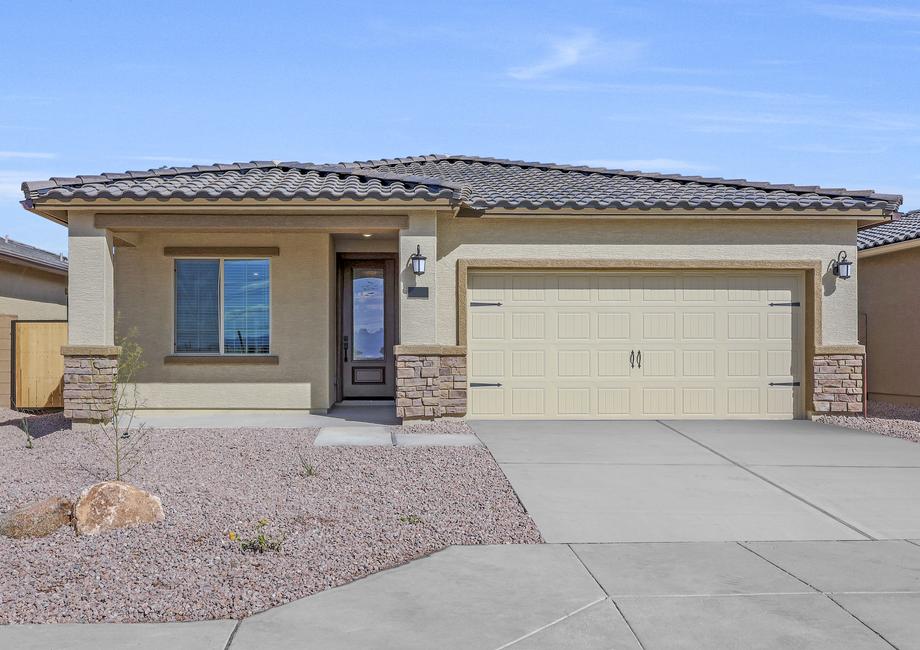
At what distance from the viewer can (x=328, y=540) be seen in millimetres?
5445

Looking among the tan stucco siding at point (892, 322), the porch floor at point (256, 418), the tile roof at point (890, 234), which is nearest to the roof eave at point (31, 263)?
the porch floor at point (256, 418)

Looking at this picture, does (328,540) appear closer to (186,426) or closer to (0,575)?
(0,575)

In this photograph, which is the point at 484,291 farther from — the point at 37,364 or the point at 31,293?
the point at 31,293

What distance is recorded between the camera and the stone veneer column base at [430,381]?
36.7ft

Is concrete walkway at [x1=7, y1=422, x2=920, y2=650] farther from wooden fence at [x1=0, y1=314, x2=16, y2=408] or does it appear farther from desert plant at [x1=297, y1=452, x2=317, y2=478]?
wooden fence at [x1=0, y1=314, x2=16, y2=408]

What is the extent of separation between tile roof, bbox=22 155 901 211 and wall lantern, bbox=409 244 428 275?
82 cm

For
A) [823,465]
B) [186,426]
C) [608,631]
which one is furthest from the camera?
[186,426]

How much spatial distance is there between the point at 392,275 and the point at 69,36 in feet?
21.3

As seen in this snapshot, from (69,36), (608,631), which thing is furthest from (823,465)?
(69,36)

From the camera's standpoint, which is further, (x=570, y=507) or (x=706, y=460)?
(x=706, y=460)

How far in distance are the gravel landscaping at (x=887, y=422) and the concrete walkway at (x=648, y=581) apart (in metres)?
3.27

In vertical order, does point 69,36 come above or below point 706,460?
above

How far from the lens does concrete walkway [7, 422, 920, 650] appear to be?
12.7 feet

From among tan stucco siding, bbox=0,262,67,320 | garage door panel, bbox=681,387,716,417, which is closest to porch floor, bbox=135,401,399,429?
garage door panel, bbox=681,387,716,417
